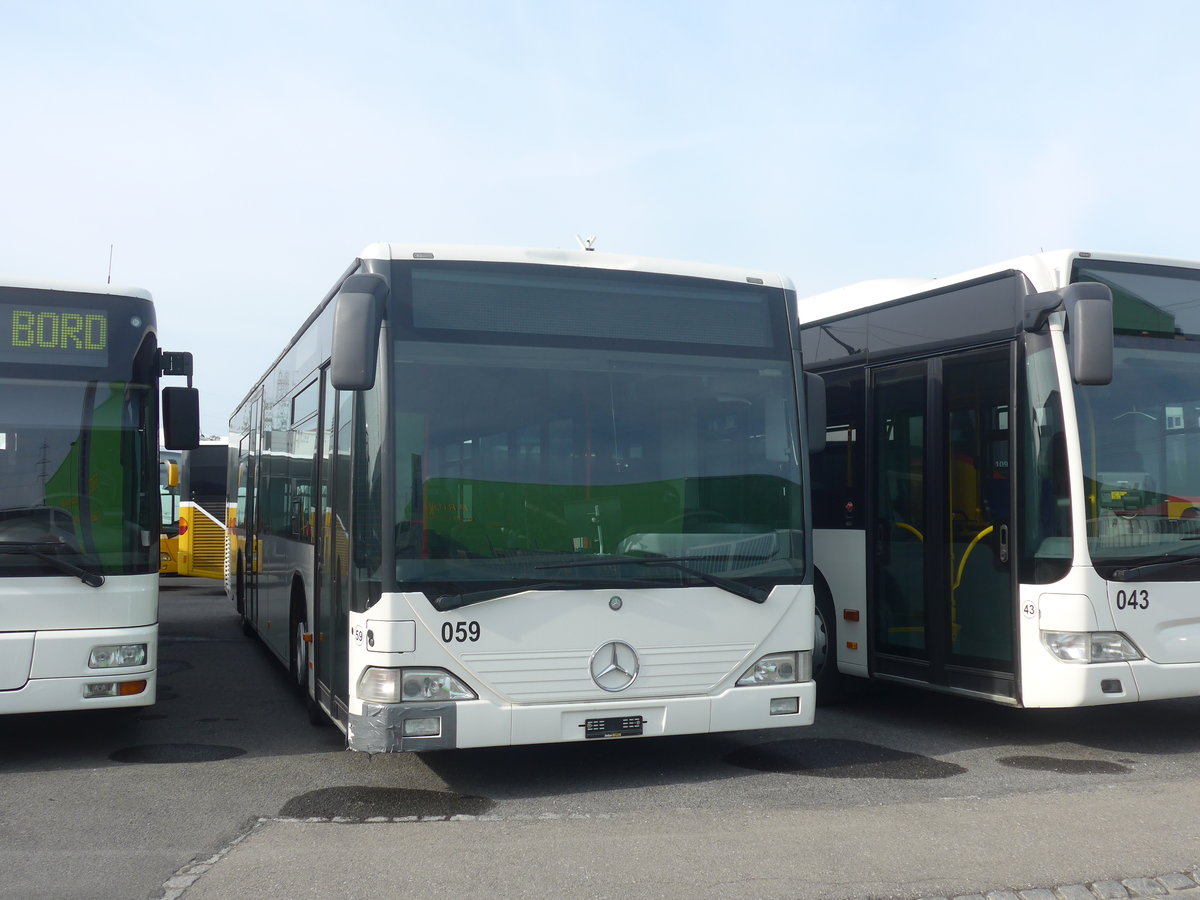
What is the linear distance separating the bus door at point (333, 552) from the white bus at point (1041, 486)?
12.4 ft

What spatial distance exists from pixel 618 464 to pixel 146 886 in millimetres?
3007

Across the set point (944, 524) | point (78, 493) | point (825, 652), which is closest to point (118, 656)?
point (78, 493)

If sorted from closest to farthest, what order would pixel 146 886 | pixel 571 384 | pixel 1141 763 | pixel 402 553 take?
pixel 146 886, pixel 402 553, pixel 571 384, pixel 1141 763

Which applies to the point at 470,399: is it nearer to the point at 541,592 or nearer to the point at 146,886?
the point at 541,592

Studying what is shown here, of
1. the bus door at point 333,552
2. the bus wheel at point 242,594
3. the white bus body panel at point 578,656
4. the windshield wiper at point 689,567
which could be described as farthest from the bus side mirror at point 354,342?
the bus wheel at point 242,594

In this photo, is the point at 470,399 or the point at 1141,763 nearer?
the point at 470,399

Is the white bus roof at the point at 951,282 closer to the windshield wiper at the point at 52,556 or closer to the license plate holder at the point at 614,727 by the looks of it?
the license plate holder at the point at 614,727

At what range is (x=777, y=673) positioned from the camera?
689 cm

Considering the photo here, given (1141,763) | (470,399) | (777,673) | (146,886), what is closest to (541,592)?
(470,399)

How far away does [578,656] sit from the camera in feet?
21.2

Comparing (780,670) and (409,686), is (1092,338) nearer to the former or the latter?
(780,670)

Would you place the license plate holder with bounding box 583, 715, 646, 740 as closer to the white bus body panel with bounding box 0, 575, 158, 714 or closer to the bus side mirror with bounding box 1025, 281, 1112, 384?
the white bus body panel with bounding box 0, 575, 158, 714

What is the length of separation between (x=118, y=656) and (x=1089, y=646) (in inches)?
221

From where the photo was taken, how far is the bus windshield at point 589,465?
6.28 meters
